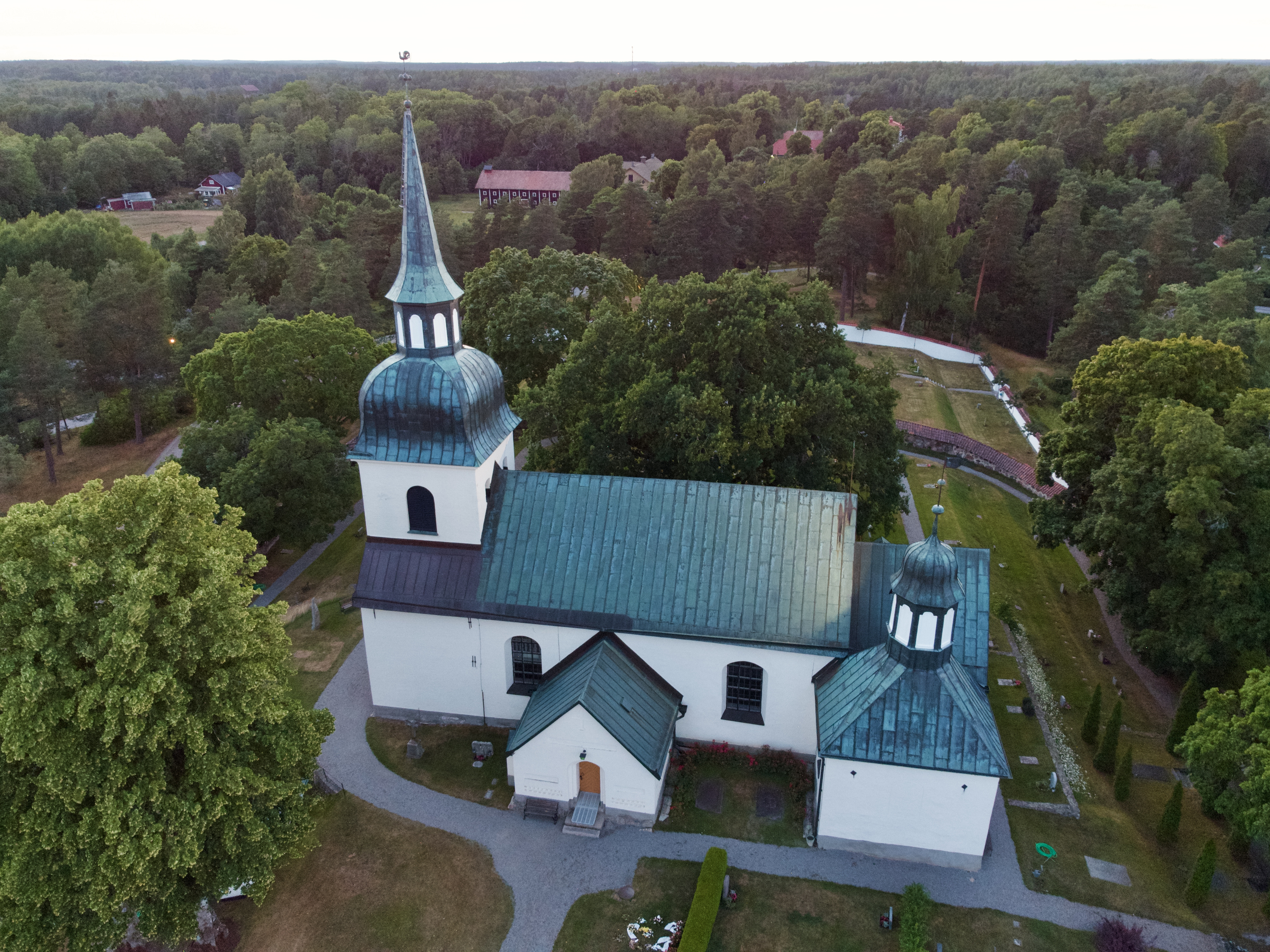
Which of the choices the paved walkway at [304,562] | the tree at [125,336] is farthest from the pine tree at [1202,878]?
the tree at [125,336]

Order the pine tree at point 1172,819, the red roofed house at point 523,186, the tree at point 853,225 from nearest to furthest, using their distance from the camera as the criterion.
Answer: the pine tree at point 1172,819 → the tree at point 853,225 → the red roofed house at point 523,186

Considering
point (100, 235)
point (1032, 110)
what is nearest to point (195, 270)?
point (100, 235)

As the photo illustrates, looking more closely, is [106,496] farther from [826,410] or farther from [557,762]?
[826,410]

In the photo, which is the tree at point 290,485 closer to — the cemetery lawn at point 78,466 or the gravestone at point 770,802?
the cemetery lawn at point 78,466

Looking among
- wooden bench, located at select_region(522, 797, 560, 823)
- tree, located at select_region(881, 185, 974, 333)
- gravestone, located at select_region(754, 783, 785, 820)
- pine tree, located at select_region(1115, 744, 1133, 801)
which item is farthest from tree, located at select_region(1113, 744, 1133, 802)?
tree, located at select_region(881, 185, 974, 333)

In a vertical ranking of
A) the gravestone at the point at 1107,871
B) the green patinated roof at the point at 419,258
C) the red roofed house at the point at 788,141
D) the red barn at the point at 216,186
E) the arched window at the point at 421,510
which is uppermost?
the red roofed house at the point at 788,141

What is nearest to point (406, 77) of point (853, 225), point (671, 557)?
point (671, 557)

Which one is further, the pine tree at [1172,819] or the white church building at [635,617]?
the pine tree at [1172,819]

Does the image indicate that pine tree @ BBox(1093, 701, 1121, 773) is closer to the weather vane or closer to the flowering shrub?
the flowering shrub
